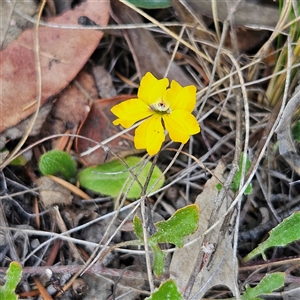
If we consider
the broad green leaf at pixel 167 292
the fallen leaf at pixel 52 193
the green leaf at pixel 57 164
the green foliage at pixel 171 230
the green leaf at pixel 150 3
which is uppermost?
the green leaf at pixel 150 3

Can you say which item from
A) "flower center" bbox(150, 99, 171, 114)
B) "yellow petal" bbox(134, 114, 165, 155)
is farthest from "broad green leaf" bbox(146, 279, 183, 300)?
"flower center" bbox(150, 99, 171, 114)

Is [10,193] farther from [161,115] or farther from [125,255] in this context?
[161,115]

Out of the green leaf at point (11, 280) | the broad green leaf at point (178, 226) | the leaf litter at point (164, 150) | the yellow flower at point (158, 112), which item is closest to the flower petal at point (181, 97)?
the yellow flower at point (158, 112)

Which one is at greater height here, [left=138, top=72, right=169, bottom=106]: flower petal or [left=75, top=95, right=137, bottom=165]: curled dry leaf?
[left=138, top=72, right=169, bottom=106]: flower petal

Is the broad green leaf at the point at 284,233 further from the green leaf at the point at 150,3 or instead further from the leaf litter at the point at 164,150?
the green leaf at the point at 150,3

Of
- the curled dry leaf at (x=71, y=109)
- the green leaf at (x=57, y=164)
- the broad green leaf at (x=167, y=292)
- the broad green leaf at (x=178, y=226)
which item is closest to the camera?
the broad green leaf at (x=167, y=292)

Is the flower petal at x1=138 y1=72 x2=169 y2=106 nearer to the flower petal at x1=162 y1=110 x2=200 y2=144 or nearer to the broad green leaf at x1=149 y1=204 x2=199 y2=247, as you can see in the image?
the flower petal at x1=162 y1=110 x2=200 y2=144

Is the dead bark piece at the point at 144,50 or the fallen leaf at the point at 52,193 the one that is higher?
the dead bark piece at the point at 144,50
